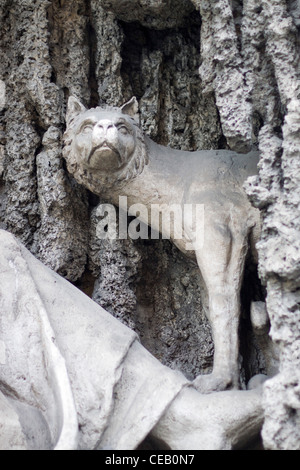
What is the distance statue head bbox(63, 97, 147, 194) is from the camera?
3.01m

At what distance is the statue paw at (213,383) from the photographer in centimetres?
278

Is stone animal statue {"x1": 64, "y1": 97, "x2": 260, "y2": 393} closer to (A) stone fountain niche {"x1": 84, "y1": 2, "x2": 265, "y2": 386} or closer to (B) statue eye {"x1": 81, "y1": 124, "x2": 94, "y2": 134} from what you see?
(B) statue eye {"x1": 81, "y1": 124, "x2": 94, "y2": 134}

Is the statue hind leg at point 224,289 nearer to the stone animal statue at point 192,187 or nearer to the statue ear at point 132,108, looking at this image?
the stone animal statue at point 192,187

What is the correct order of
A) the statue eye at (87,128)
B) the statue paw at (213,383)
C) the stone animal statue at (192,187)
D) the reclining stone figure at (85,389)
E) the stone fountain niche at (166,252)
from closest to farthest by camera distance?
the reclining stone figure at (85,389), the statue paw at (213,383), the stone animal statue at (192,187), the statue eye at (87,128), the stone fountain niche at (166,252)

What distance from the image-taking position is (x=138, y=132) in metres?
3.16

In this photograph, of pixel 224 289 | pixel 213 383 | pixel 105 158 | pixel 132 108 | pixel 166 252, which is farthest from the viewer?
pixel 166 252

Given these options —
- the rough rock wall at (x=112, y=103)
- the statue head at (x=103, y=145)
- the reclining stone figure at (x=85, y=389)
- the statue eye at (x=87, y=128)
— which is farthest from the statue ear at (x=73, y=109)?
the reclining stone figure at (x=85, y=389)

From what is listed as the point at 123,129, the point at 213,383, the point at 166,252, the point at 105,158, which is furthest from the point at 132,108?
the point at 213,383

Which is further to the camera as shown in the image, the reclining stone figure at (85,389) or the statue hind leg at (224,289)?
the statue hind leg at (224,289)

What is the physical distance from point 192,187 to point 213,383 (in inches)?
27.8

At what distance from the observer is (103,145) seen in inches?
118

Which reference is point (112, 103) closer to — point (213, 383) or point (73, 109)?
point (73, 109)

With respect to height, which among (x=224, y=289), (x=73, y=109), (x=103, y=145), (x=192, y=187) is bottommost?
(x=224, y=289)
